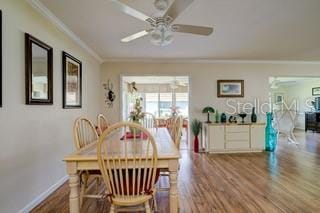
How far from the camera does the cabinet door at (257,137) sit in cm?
553

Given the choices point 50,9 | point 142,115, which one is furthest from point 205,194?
point 50,9

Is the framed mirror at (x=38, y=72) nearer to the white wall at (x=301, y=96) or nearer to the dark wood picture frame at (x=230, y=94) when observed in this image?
the dark wood picture frame at (x=230, y=94)

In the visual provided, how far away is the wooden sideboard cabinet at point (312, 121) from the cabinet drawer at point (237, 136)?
5519 millimetres

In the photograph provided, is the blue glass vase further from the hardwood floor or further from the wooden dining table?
the wooden dining table

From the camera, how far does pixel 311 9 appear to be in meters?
2.76

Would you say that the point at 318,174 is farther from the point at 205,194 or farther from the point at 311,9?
the point at 311,9

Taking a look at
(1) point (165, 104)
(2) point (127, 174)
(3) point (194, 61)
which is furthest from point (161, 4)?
(1) point (165, 104)

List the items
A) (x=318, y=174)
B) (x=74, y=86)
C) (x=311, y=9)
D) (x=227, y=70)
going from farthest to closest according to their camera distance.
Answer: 1. (x=227, y=70)
2. (x=74, y=86)
3. (x=318, y=174)
4. (x=311, y=9)

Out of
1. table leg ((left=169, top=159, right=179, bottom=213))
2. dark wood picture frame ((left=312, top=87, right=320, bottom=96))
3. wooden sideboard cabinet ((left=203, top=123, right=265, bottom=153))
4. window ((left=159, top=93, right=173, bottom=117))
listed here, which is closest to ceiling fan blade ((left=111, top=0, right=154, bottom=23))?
table leg ((left=169, top=159, right=179, bottom=213))

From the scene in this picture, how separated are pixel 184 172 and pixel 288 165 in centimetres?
201

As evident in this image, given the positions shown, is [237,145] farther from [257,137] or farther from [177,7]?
[177,7]

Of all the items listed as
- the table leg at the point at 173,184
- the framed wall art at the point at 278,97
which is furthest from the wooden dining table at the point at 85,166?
the framed wall art at the point at 278,97

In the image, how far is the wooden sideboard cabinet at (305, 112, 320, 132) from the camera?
9.11m

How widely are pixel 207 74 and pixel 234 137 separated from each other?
1705mm
